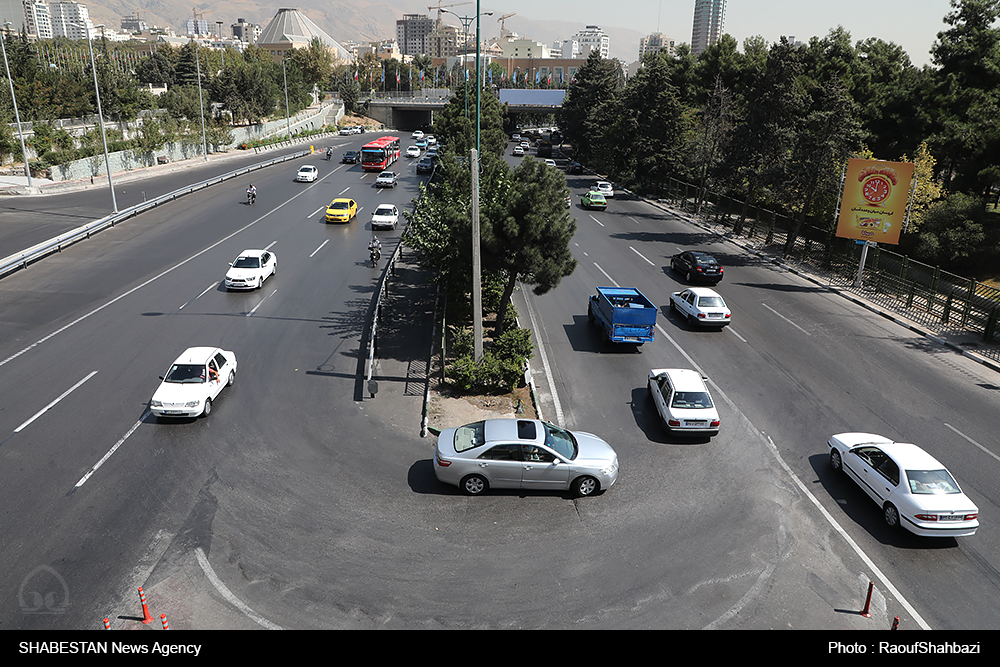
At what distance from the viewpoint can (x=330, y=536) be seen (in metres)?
12.8

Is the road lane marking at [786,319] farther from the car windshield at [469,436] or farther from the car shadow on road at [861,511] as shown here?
the car windshield at [469,436]

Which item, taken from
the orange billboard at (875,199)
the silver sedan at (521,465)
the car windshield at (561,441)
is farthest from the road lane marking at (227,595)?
the orange billboard at (875,199)

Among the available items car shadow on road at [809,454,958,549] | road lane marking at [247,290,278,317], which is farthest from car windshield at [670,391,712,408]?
road lane marking at [247,290,278,317]

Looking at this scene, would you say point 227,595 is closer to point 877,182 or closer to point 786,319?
point 786,319

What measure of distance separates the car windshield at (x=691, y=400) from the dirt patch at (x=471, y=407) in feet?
13.2

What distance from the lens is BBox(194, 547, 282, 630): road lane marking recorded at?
34.5 feet

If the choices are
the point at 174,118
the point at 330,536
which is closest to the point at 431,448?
the point at 330,536

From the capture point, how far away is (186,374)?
17.9 meters

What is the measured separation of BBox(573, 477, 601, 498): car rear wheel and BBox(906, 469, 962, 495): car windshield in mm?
6440

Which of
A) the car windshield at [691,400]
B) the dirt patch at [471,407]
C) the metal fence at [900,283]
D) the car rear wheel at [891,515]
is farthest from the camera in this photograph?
the metal fence at [900,283]

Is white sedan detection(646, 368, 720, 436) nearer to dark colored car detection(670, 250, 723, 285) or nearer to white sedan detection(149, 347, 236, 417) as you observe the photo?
white sedan detection(149, 347, 236, 417)

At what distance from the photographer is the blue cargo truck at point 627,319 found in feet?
73.2
